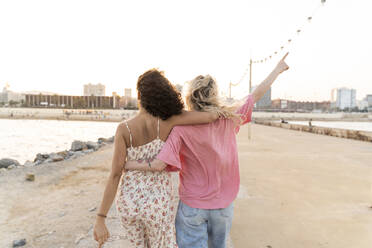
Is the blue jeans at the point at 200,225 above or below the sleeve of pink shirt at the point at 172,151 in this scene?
below

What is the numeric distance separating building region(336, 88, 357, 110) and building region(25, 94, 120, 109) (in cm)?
12723

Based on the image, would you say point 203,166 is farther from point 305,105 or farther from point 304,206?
point 305,105

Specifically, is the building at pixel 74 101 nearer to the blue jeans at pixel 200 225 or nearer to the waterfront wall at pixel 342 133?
the waterfront wall at pixel 342 133

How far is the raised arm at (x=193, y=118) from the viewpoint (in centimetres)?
157

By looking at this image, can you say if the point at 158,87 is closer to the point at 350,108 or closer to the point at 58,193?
the point at 58,193

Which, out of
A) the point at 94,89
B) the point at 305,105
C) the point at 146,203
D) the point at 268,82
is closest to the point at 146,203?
the point at 146,203

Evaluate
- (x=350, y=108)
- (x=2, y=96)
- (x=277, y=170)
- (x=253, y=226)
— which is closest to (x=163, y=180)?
(x=253, y=226)

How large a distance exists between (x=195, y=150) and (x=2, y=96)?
20614cm

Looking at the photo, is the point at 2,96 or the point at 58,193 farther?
the point at 2,96

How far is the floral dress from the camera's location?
5.35 feet

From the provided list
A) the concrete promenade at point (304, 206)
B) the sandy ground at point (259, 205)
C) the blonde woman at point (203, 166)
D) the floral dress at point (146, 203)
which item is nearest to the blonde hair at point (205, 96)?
the blonde woman at point (203, 166)

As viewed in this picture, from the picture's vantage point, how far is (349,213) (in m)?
4.42

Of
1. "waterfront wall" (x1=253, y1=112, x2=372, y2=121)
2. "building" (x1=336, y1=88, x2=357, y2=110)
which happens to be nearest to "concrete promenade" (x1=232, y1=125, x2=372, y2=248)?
"waterfront wall" (x1=253, y1=112, x2=372, y2=121)

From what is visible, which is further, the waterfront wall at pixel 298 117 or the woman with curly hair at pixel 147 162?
the waterfront wall at pixel 298 117
